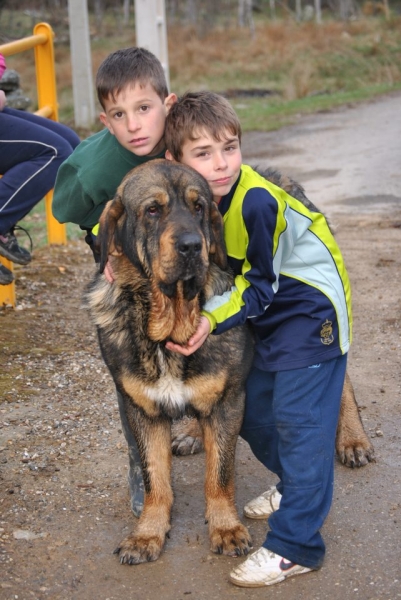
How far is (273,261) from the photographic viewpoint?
3.29 m

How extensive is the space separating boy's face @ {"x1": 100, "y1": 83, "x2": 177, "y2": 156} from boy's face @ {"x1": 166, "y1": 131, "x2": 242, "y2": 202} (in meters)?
0.34

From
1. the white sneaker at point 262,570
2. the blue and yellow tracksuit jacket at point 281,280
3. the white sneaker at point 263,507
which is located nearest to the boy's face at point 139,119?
the blue and yellow tracksuit jacket at point 281,280

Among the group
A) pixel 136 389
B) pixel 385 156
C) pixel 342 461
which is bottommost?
pixel 385 156

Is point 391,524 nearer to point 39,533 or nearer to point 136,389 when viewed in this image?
point 136,389

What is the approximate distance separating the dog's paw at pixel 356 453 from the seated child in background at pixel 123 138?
1042 millimetres

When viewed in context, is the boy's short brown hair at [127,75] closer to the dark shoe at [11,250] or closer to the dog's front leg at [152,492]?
the dog's front leg at [152,492]

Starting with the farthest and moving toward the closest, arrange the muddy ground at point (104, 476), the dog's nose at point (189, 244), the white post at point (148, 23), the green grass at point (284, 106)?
the green grass at point (284, 106)
the white post at point (148, 23)
the muddy ground at point (104, 476)
the dog's nose at point (189, 244)

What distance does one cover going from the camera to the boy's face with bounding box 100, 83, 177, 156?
12.3 ft

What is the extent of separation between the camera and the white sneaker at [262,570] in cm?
332

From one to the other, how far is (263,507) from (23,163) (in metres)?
2.92

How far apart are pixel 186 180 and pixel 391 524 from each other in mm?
1746

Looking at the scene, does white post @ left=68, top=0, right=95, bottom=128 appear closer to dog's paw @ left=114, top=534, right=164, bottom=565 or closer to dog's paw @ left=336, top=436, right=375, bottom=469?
dog's paw @ left=336, top=436, right=375, bottom=469

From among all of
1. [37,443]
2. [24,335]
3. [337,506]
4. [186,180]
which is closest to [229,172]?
[186,180]

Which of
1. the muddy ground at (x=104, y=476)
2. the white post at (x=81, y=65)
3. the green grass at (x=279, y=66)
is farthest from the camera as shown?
the green grass at (x=279, y=66)
